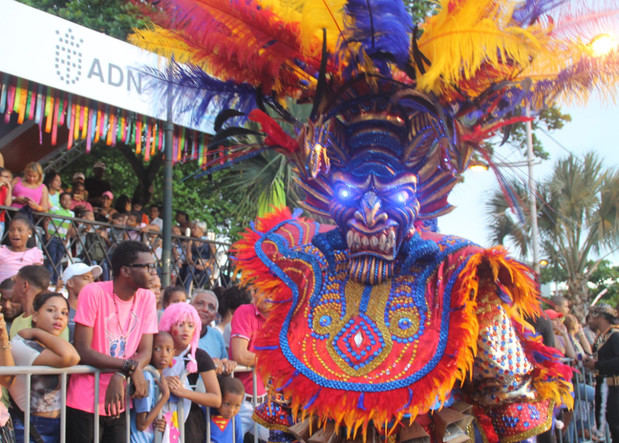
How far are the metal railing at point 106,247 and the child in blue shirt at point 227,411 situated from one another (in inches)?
135

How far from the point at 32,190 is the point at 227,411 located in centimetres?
458

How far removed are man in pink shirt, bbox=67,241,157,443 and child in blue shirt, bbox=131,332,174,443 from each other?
9 centimetres

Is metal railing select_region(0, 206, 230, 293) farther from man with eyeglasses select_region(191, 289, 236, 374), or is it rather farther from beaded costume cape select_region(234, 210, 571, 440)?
beaded costume cape select_region(234, 210, 571, 440)

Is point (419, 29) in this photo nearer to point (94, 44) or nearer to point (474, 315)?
point (474, 315)

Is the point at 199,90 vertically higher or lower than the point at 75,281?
higher

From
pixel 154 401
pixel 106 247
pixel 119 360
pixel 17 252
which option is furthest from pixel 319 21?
pixel 106 247

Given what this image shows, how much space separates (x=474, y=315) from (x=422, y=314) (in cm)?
20

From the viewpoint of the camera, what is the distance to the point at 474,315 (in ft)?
8.41

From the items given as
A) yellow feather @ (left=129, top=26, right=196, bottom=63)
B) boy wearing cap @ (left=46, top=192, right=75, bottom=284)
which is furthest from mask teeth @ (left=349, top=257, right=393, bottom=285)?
boy wearing cap @ (left=46, top=192, right=75, bottom=284)

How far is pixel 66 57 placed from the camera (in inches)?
296

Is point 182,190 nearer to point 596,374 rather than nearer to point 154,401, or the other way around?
point 596,374

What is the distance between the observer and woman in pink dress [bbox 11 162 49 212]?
7.55 meters

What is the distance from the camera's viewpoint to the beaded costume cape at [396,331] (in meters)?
2.41

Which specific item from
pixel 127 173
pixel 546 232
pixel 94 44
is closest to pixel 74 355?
pixel 94 44
